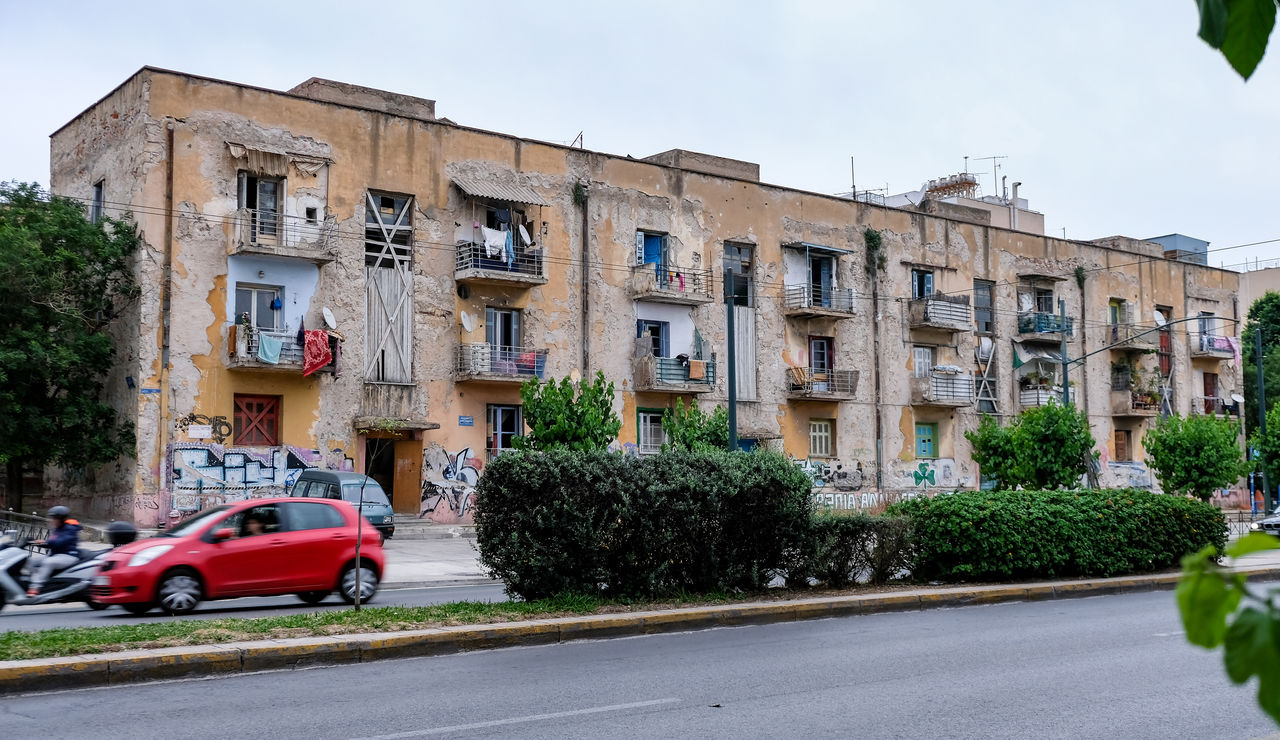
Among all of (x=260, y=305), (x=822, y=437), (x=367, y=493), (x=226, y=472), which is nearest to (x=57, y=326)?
(x=260, y=305)

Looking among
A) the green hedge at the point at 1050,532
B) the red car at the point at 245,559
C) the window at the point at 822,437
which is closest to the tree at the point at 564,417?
the window at the point at 822,437

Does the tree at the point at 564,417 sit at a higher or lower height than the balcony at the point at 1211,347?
lower

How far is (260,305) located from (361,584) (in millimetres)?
17905

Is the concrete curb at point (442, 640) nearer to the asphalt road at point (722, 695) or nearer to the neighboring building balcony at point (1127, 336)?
the asphalt road at point (722, 695)

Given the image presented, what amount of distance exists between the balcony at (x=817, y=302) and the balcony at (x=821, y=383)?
2027 millimetres

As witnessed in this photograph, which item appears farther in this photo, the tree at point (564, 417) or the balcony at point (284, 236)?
the balcony at point (284, 236)

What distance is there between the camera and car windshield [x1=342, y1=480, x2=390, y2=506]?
27312 millimetres

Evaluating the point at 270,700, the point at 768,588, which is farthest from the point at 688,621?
the point at 270,700

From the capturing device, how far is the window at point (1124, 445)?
52812 mm

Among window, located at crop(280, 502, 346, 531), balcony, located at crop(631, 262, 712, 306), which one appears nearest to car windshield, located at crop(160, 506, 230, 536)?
window, located at crop(280, 502, 346, 531)

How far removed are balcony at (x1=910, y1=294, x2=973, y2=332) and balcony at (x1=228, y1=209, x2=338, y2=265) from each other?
2301cm

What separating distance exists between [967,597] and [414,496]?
2195cm

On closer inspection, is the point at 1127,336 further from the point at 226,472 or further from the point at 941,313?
the point at 226,472

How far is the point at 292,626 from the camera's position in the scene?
1128 cm
